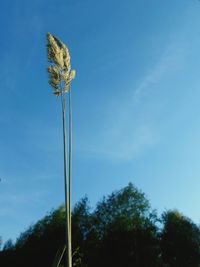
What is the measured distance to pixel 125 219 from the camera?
4622 cm

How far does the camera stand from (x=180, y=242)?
45.1m

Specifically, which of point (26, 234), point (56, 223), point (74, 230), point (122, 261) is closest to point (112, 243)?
point (122, 261)

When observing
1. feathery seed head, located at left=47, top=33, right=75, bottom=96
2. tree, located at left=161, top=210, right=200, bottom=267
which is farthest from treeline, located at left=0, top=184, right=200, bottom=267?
feathery seed head, located at left=47, top=33, right=75, bottom=96

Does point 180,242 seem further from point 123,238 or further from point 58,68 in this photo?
point 58,68

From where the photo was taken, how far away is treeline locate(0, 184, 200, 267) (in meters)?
44.1

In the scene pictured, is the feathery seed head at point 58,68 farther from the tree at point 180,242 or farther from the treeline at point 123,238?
the tree at point 180,242

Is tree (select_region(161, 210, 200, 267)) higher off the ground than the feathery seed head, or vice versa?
tree (select_region(161, 210, 200, 267))

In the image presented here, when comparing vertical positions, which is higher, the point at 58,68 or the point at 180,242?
the point at 180,242

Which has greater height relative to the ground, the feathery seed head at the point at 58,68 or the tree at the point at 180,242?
the tree at the point at 180,242

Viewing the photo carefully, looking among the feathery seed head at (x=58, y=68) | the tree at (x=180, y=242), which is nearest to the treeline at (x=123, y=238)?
the tree at (x=180, y=242)

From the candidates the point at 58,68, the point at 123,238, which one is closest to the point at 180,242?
the point at 123,238

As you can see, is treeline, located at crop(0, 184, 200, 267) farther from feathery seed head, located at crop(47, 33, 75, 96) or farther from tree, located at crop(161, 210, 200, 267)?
feathery seed head, located at crop(47, 33, 75, 96)

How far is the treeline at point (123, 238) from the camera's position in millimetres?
44094

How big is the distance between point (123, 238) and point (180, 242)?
6809 millimetres
